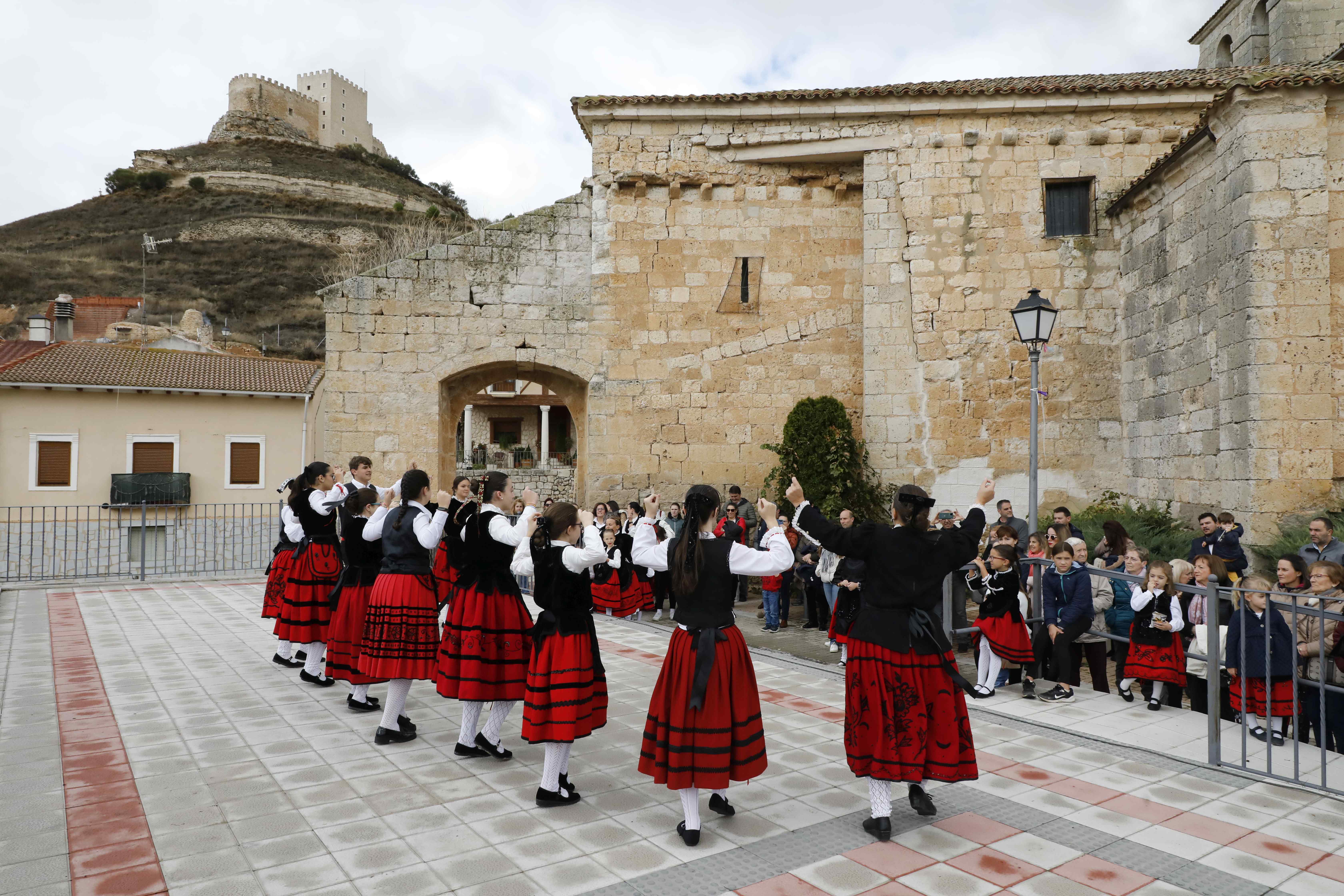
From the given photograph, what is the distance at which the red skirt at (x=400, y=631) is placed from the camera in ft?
17.3

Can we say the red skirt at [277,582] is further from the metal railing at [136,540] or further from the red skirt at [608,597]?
the metal railing at [136,540]

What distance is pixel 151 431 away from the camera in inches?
885

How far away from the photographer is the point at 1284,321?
8.67 metres

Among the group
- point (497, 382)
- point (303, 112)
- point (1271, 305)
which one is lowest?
point (497, 382)

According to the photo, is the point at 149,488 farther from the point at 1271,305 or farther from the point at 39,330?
the point at 1271,305

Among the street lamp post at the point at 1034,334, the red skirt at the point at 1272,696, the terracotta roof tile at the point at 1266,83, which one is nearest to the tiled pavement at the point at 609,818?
the red skirt at the point at 1272,696

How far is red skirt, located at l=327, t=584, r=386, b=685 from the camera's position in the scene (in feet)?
19.5

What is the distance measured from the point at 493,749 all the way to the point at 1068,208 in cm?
1098

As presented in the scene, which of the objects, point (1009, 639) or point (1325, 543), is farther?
point (1325, 543)

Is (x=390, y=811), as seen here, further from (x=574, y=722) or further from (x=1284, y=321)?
(x=1284, y=321)

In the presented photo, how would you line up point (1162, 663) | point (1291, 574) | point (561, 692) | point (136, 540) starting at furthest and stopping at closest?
point (136, 540), point (1162, 663), point (1291, 574), point (561, 692)

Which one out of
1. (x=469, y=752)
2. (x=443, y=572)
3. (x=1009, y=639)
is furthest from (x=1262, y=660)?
(x=443, y=572)

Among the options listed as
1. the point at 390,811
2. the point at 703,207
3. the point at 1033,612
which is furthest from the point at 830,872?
the point at 703,207

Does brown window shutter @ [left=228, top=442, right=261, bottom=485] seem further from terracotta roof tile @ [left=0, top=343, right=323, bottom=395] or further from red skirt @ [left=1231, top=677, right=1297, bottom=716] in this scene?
red skirt @ [left=1231, top=677, right=1297, bottom=716]
